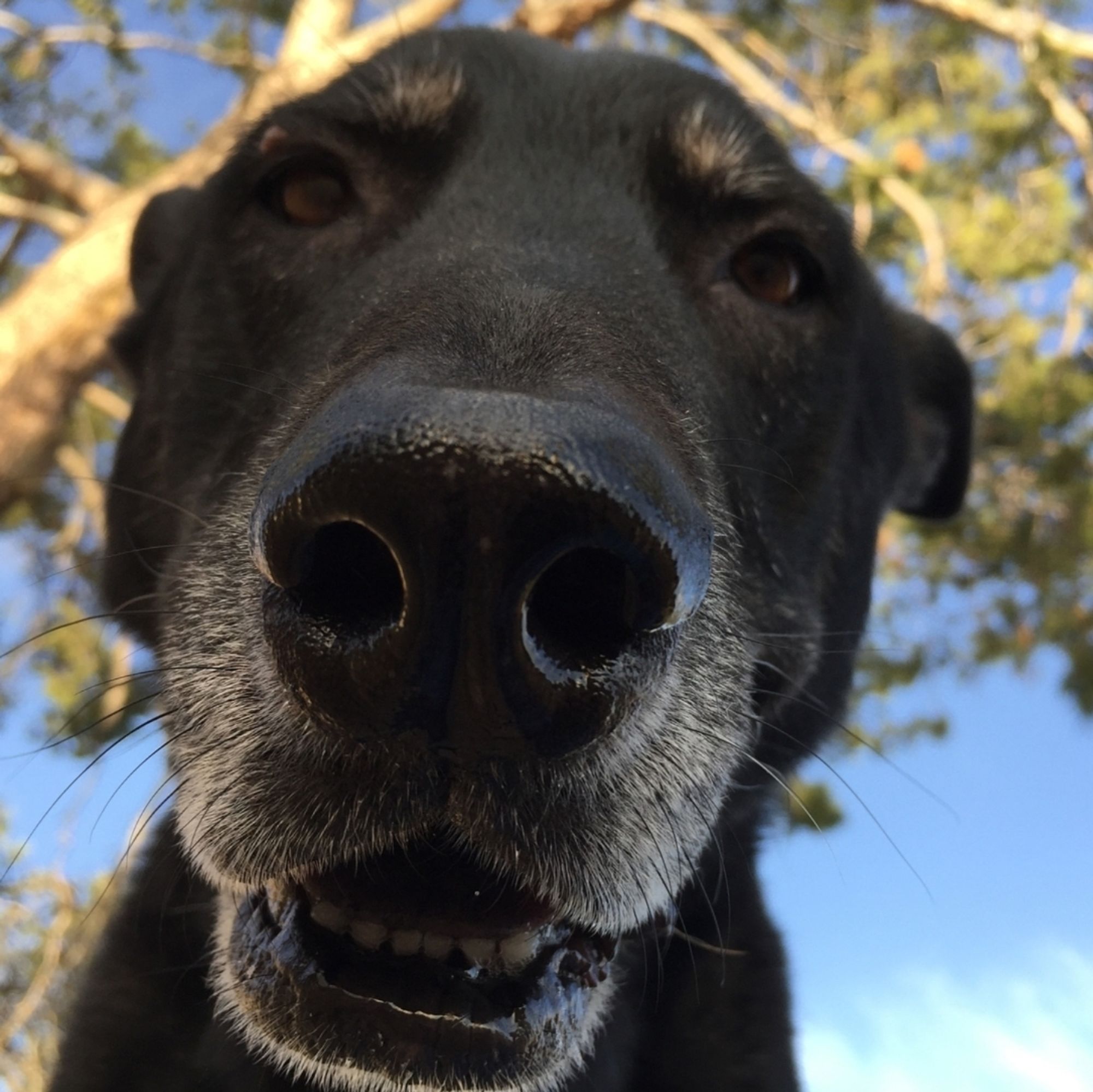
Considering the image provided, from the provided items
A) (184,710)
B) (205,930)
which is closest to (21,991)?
(205,930)

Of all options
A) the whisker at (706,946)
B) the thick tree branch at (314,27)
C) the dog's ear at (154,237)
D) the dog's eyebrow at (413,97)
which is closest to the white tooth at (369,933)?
the whisker at (706,946)

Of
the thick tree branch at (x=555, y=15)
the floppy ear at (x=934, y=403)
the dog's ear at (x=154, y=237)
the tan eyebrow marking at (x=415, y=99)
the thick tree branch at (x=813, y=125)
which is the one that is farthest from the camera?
the thick tree branch at (x=813, y=125)

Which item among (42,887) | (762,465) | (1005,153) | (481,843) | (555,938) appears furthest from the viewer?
(1005,153)

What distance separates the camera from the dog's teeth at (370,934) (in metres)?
1.75

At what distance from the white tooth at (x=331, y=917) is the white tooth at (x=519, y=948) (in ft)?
0.90

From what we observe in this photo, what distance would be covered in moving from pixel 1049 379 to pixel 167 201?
6.36m

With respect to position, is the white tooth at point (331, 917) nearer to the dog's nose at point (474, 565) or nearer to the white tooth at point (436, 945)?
the white tooth at point (436, 945)

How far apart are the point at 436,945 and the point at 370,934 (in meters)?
0.11

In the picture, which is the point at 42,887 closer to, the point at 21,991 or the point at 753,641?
the point at 21,991

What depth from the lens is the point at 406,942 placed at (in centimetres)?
175

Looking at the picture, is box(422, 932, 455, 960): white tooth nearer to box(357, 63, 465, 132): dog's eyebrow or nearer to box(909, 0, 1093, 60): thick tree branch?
→ box(357, 63, 465, 132): dog's eyebrow

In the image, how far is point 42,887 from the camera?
7.48 meters

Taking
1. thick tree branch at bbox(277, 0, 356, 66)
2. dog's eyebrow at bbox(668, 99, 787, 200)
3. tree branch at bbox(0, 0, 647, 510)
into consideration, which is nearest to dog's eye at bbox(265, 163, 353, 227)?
dog's eyebrow at bbox(668, 99, 787, 200)

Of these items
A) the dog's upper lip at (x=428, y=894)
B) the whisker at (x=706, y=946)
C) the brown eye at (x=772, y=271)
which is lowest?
the whisker at (x=706, y=946)
